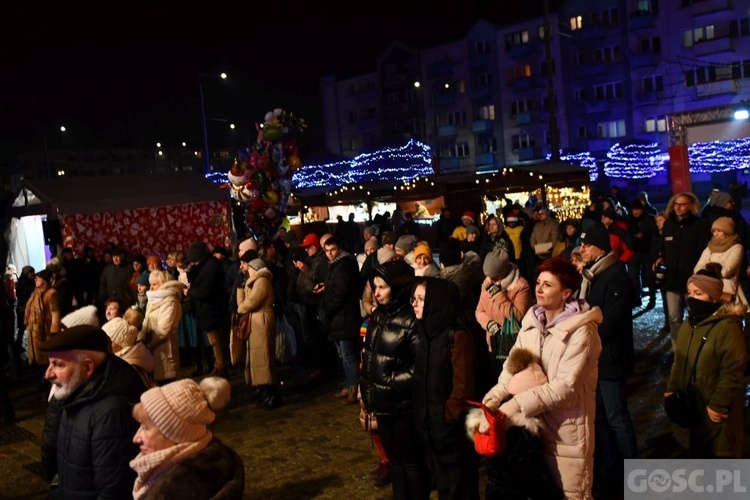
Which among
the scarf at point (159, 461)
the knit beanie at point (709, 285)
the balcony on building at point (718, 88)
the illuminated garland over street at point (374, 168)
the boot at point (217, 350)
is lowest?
the boot at point (217, 350)

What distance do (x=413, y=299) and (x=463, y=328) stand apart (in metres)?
0.36

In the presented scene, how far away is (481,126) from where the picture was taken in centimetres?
5525

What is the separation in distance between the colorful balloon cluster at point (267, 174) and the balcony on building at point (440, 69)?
44.0 m

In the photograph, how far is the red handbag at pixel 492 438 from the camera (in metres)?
4.02

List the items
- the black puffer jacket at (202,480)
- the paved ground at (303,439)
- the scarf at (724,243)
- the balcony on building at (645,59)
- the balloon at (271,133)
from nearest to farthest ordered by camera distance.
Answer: the black puffer jacket at (202,480) → the paved ground at (303,439) → the scarf at (724,243) → the balloon at (271,133) → the balcony on building at (645,59)

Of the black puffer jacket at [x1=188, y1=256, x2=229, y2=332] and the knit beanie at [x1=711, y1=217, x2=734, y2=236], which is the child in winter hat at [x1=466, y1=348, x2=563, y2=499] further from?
the black puffer jacket at [x1=188, y1=256, x2=229, y2=332]

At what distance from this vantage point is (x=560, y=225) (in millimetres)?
13844

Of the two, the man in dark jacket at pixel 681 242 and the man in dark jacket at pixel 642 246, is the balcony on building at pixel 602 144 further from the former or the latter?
the man in dark jacket at pixel 681 242

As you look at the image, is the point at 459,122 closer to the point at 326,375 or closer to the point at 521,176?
the point at 521,176

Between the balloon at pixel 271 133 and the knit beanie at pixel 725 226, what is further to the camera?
the balloon at pixel 271 133

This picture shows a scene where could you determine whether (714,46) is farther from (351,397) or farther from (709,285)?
(709,285)

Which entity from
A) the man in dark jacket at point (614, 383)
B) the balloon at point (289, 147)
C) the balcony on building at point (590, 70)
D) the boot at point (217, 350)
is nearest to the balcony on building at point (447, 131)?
the balcony on building at point (590, 70)

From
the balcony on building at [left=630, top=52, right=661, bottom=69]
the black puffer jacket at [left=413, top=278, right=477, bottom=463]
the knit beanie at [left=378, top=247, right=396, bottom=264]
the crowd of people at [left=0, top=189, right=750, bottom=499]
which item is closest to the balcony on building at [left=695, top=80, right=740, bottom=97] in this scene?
the balcony on building at [left=630, top=52, right=661, bottom=69]

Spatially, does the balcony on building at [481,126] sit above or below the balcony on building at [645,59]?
below
